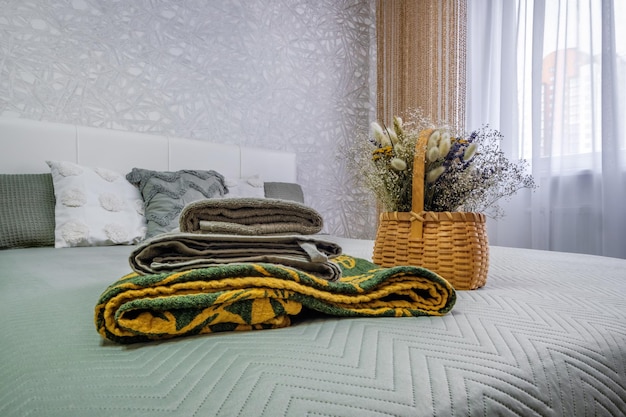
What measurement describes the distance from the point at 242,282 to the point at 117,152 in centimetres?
192

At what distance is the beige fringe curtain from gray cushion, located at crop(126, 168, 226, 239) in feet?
5.06

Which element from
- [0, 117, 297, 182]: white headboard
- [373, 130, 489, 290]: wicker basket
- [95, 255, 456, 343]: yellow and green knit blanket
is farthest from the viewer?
[0, 117, 297, 182]: white headboard

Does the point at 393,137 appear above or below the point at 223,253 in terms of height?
above

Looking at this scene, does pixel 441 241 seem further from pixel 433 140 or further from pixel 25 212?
pixel 25 212

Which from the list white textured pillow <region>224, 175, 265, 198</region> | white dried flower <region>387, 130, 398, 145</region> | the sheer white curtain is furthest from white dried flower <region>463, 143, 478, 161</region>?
the sheer white curtain

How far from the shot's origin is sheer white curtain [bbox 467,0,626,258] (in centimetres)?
218

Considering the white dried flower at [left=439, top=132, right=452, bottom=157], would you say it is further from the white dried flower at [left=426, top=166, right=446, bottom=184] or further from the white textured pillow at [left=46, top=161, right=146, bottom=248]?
the white textured pillow at [left=46, top=161, right=146, bottom=248]

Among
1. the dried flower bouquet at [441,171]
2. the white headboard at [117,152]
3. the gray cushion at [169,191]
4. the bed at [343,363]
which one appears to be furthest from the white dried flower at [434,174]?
the white headboard at [117,152]

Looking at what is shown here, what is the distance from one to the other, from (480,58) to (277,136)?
145 centimetres

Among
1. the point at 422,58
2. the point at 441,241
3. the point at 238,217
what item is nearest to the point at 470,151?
the point at 441,241

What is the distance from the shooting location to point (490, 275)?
1030 millimetres

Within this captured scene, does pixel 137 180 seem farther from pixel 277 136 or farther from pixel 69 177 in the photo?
pixel 277 136

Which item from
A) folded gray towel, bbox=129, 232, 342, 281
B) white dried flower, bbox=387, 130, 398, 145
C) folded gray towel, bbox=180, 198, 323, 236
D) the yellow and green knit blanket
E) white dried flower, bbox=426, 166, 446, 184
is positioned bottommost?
the yellow and green knit blanket

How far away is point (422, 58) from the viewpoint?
121 inches
